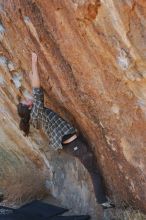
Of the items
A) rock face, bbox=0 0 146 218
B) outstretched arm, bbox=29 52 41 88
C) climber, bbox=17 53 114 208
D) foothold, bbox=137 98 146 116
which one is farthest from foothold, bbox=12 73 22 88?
foothold, bbox=137 98 146 116

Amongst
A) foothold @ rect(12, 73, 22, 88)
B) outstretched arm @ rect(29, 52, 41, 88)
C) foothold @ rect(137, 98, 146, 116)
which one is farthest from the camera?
foothold @ rect(12, 73, 22, 88)

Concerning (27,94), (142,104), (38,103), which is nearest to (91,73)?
(142,104)

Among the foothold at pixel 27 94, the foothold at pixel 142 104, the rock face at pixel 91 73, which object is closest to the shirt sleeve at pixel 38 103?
the rock face at pixel 91 73

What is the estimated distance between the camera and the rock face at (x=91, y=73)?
13.6ft

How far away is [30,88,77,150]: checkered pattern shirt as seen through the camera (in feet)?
Answer: 18.2

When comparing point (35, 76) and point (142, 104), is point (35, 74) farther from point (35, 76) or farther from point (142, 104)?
point (142, 104)

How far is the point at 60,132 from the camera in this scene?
5.54 metres

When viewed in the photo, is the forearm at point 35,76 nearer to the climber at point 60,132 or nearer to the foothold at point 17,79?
the climber at point 60,132

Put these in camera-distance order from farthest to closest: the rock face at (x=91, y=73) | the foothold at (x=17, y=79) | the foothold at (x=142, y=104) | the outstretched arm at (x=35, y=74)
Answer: the foothold at (x=17, y=79) < the outstretched arm at (x=35, y=74) < the foothold at (x=142, y=104) < the rock face at (x=91, y=73)

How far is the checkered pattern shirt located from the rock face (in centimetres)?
18

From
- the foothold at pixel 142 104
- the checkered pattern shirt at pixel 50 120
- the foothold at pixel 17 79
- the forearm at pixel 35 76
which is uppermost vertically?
the foothold at pixel 17 79

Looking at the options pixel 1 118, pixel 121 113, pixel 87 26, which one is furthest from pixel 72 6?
pixel 1 118

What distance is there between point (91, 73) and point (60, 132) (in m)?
1.02

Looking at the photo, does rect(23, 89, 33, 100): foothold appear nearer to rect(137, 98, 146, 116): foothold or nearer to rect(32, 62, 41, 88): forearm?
rect(32, 62, 41, 88): forearm
